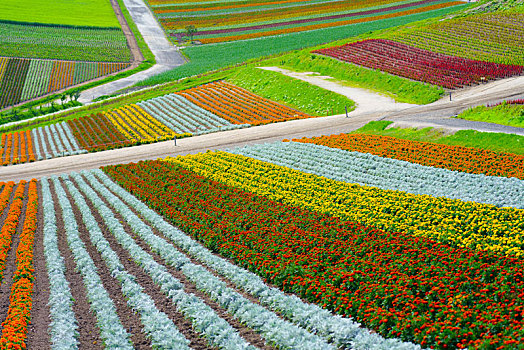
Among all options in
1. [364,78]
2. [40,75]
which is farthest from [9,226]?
[40,75]

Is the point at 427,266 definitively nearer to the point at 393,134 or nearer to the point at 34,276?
the point at 34,276

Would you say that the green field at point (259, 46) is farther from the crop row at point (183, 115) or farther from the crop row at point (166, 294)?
the crop row at point (166, 294)

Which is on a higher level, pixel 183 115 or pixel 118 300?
pixel 118 300

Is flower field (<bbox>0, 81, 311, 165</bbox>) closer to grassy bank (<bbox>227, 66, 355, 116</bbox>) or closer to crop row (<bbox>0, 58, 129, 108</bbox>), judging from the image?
grassy bank (<bbox>227, 66, 355, 116</bbox>)

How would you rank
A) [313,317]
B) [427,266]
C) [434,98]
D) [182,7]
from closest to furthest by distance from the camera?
[313,317] → [427,266] → [434,98] → [182,7]

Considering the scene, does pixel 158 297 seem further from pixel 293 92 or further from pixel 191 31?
pixel 191 31

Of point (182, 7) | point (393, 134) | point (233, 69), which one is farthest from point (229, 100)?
point (182, 7)
